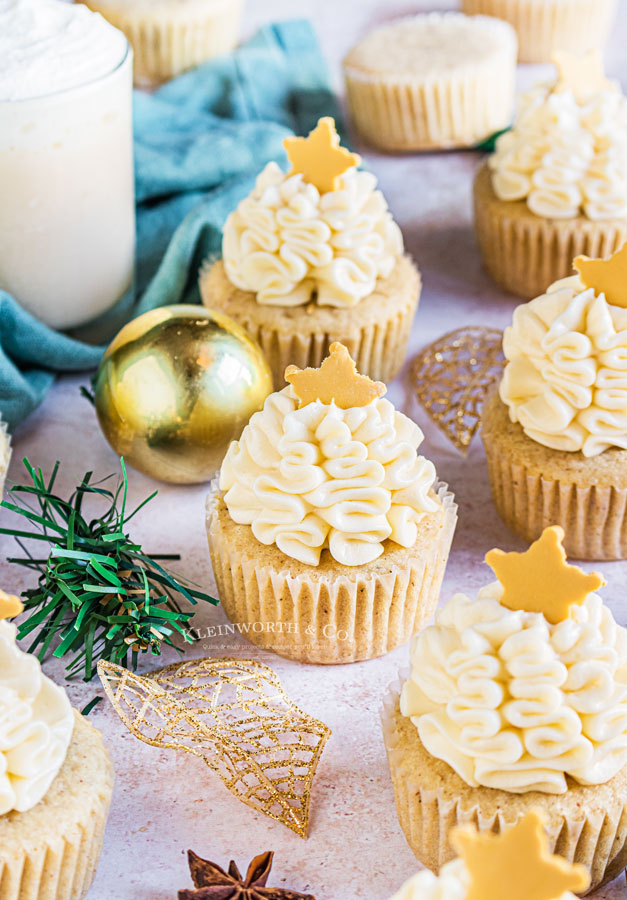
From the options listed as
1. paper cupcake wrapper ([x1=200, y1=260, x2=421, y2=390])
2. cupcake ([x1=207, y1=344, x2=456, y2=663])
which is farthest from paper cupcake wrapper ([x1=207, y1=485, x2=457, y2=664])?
paper cupcake wrapper ([x1=200, y1=260, x2=421, y2=390])

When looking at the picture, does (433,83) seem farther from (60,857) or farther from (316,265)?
(60,857)

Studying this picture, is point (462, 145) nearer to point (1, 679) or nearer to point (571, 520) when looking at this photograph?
point (571, 520)

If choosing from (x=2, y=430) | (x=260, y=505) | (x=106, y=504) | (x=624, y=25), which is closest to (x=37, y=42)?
(x=2, y=430)

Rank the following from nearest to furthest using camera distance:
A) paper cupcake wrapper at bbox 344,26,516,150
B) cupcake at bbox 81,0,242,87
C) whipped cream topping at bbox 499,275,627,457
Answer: whipped cream topping at bbox 499,275,627,457 → paper cupcake wrapper at bbox 344,26,516,150 → cupcake at bbox 81,0,242,87

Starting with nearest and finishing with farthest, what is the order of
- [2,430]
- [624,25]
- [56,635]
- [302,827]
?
[302,827]
[56,635]
[2,430]
[624,25]

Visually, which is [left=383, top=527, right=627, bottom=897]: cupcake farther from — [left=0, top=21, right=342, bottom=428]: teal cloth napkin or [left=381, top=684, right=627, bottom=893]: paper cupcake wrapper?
[left=0, top=21, right=342, bottom=428]: teal cloth napkin

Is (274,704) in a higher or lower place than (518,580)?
lower

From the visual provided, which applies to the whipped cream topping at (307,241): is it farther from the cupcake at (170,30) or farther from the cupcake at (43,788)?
the cupcake at (170,30)
